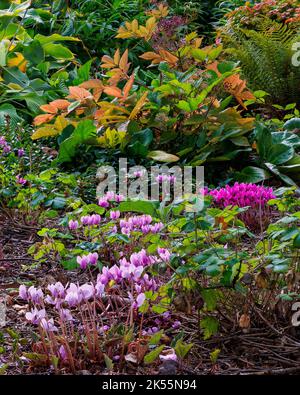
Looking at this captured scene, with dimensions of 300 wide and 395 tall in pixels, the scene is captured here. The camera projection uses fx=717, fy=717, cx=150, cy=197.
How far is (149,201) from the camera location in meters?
3.16

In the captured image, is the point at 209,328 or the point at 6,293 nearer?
the point at 209,328

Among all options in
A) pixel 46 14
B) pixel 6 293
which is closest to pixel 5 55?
pixel 46 14

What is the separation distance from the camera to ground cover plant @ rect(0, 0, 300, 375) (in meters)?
2.54

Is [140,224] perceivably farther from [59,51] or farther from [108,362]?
[59,51]

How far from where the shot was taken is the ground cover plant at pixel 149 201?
254 centimetres

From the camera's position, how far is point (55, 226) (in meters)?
4.23

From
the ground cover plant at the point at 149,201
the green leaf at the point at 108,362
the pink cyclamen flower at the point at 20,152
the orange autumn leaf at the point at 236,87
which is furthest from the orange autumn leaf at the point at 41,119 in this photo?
the green leaf at the point at 108,362

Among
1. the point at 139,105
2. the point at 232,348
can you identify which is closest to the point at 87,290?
the point at 232,348

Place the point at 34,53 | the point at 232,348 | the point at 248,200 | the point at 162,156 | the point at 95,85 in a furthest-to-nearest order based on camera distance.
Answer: the point at 34,53
the point at 95,85
the point at 162,156
the point at 248,200
the point at 232,348

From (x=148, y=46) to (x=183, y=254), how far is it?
646 centimetres

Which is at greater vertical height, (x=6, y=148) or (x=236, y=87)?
(x=236, y=87)

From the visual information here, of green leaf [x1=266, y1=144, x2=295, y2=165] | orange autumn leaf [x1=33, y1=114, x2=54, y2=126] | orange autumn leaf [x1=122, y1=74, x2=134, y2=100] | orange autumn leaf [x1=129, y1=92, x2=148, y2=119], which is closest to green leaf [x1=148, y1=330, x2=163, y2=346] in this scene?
orange autumn leaf [x1=129, y1=92, x2=148, y2=119]

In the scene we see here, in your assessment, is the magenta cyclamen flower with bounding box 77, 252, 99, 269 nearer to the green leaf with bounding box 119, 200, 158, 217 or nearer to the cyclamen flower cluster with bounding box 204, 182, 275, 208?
the green leaf with bounding box 119, 200, 158, 217
